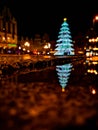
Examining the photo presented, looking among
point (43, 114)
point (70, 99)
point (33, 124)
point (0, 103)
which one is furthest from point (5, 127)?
point (70, 99)

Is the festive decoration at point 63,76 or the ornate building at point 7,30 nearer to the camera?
the festive decoration at point 63,76

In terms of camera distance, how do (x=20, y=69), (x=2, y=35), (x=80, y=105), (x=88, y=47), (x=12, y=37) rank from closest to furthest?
(x=80, y=105) < (x=20, y=69) < (x=2, y=35) < (x=12, y=37) < (x=88, y=47)

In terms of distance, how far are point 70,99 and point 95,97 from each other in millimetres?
1374

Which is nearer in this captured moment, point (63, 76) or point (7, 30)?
point (63, 76)

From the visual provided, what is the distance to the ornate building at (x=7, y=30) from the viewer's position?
61.3 metres

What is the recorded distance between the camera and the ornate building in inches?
2413

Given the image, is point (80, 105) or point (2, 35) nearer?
point (80, 105)

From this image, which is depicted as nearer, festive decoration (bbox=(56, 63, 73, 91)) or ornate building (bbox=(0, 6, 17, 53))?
festive decoration (bbox=(56, 63, 73, 91))

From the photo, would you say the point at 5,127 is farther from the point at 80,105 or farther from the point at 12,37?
the point at 12,37

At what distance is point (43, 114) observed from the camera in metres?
9.00

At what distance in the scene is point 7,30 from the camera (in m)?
63.9

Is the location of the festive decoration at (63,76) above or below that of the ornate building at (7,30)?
below

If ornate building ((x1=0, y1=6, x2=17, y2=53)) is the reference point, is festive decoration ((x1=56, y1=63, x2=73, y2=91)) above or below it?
below

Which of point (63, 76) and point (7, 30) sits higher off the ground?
point (7, 30)
